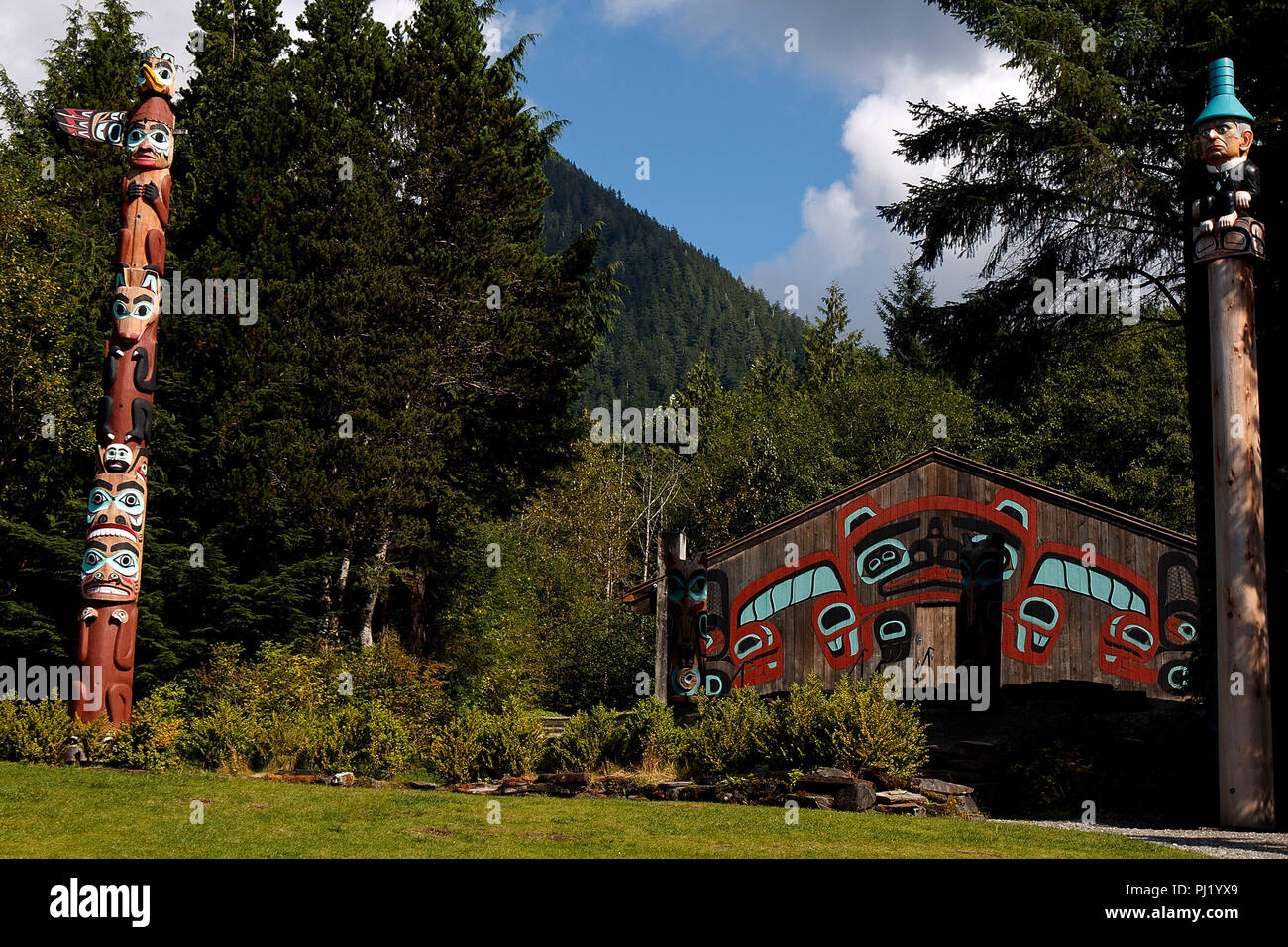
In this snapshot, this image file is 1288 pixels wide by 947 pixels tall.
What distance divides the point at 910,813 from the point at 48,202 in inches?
1069

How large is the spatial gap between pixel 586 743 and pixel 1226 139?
10.5 metres

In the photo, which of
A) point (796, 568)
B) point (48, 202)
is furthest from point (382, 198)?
point (796, 568)

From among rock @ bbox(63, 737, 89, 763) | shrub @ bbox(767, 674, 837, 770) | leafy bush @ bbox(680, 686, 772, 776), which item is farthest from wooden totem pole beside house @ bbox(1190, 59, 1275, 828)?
rock @ bbox(63, 737, 89, 763)

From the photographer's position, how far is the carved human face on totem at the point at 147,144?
17.9m

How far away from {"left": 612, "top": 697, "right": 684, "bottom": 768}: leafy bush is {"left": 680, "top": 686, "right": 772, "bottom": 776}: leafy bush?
19cm

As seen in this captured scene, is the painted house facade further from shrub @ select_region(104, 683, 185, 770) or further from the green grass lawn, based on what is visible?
the green grass lawn

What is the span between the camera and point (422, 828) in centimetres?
1008

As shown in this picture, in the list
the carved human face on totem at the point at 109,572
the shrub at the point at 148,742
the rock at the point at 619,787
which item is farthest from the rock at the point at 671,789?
Answer: the carved human face on totem at the point at 109,572

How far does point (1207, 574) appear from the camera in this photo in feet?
45.9

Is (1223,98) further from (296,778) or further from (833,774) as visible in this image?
(296,778)

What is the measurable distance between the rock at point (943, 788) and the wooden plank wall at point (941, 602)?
458 inches

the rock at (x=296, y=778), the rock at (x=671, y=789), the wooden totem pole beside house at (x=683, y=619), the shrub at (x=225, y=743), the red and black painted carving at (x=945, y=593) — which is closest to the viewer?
the rock at (x=671, y=789)

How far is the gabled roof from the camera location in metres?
23.3

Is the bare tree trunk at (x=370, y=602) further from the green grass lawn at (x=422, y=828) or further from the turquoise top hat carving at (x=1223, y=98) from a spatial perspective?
the turquoise top hat carving at (x=1223, y=98)
